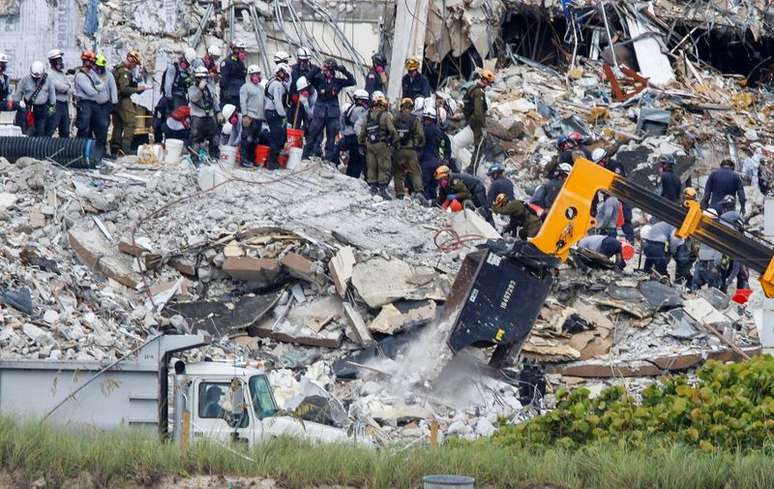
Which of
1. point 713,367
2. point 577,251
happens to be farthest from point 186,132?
point 713,367

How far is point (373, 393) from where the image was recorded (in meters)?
19.5

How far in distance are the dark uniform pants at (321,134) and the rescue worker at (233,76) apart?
1220 millimetres

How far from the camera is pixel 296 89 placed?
2511 cm

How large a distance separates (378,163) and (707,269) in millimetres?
4626

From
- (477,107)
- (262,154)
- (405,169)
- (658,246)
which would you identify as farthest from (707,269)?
(262,154)

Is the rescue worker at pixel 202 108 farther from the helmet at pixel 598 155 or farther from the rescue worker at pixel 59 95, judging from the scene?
the helmet at pixel 598 155

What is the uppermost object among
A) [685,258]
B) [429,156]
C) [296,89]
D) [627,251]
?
[296,89]

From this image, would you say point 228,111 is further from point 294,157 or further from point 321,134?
point 321,134

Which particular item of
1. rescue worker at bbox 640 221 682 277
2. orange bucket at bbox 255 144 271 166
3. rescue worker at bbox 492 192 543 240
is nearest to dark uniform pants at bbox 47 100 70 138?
orange bucket at bbox 255 144 271 166

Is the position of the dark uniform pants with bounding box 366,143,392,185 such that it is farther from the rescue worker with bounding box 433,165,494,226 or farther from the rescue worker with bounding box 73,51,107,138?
the rescue worker with bounding box 73,51,107,138

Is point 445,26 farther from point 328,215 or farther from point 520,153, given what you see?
point 328,215

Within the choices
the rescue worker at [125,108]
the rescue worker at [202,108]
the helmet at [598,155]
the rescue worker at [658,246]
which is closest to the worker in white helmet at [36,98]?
the rescue worker at [125,108]

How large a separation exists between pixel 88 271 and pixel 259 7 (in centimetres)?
1076

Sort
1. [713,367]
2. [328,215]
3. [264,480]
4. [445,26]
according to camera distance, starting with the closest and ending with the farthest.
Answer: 1. [264,480]
2. [713,367]
3. [328,215]
4. [445,26]
